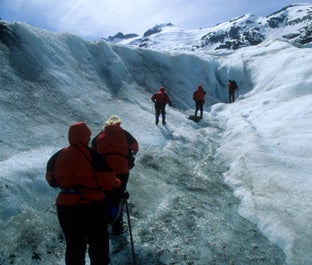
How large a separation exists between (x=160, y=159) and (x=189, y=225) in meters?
5.14

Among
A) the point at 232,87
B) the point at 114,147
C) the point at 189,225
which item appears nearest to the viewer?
the point at 114,147

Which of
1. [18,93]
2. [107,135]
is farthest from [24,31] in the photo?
[107,135]

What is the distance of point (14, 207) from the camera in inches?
328

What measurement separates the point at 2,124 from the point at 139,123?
7.03 m

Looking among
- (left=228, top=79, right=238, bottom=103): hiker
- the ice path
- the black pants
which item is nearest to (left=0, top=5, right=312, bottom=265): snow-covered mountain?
the ice path

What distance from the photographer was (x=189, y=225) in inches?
353

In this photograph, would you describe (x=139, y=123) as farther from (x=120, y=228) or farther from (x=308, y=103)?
(x=120, y=228)

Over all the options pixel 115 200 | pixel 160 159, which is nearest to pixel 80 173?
pixel 115 200

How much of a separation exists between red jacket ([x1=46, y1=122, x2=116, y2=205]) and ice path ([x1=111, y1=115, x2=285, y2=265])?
7.02ft

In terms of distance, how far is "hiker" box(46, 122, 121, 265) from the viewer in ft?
18.9

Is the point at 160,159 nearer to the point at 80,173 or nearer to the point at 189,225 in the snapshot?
the point at 189,225

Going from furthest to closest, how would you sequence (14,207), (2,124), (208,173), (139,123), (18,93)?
1. (139,123)
2. (18,93)
3. (208,173)
4. (2,124)
5. (14,207)

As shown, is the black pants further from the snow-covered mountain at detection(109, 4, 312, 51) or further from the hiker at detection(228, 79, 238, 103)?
the snow-covered mountain at detection(109, 4, 312, 51)

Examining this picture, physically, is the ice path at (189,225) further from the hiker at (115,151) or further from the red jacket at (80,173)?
the red jacket at (80,173)
